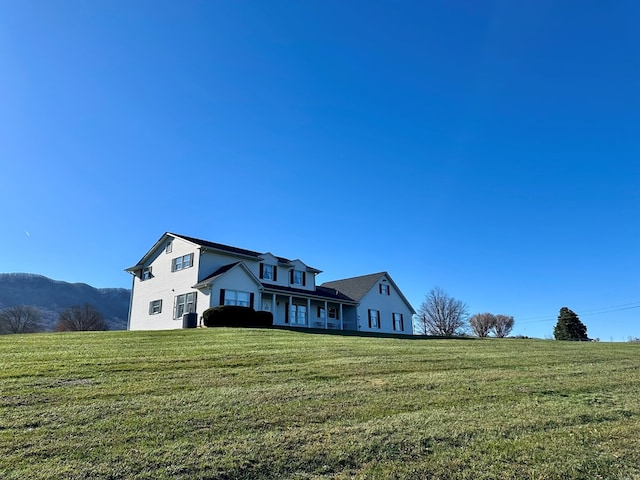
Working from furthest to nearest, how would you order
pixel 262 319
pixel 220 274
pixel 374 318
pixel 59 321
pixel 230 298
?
pixel 59 321 < pixel 374 318 < pixel 230 298 < pixel 220 274 < pixel 262 319

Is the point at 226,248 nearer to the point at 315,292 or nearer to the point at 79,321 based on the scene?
the point at 315,292

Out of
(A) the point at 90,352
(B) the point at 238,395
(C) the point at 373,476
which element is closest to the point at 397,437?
(C) the point at 373,476

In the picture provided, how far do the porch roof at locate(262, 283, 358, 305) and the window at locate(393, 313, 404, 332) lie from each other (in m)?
5.14

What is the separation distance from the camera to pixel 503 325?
6025 centimetres

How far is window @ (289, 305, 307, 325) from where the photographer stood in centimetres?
3039

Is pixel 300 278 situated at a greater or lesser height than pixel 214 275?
greater

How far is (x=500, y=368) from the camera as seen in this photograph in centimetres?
1073

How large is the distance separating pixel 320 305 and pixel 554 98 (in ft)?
70.9

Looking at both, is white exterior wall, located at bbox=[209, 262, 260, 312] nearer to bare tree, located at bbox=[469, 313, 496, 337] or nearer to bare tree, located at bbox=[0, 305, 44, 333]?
bare tree, located at bbox=[469, 313, 496, 337]

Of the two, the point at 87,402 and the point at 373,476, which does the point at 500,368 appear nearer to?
the point at 373,476

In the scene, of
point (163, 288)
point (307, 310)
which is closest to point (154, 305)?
point (163, 288)

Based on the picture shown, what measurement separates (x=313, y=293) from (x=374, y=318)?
7124mm

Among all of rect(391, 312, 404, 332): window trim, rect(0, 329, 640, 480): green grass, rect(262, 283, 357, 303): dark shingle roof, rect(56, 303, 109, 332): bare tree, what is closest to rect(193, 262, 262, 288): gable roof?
rect(262, 283, 357, 303): dark shingle roof

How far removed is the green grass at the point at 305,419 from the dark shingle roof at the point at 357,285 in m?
25.0
